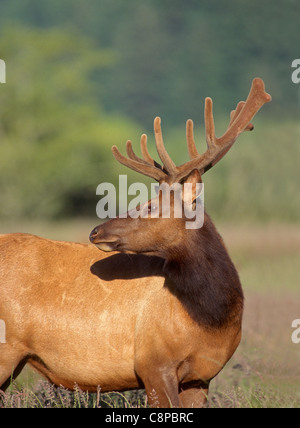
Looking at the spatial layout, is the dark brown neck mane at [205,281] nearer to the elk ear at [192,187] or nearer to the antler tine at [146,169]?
the elk ear at [192,187]

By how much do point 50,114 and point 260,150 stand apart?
15158 millimetres

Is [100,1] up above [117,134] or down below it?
above

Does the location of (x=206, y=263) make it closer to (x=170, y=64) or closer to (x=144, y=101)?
(x=144, y=101)

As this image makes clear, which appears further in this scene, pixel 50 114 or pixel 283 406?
pixel 50 114

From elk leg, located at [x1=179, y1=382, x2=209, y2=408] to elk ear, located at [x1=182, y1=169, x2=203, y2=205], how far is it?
145 centimetres

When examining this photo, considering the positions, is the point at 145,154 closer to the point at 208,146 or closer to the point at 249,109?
the point at 208,146

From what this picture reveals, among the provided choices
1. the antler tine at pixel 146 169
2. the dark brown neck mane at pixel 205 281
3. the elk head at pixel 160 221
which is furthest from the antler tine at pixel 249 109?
the dark brown neck mane at pixel 205 281

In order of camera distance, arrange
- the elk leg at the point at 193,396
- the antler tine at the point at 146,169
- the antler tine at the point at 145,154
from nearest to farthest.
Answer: the elk leg at the point at 193,396, the antler tine at the point at 146,169, the antler tine at the point at 145,154

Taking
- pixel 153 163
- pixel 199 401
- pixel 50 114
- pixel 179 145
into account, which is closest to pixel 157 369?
pixel 199 401

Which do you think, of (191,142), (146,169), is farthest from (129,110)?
(146,169)

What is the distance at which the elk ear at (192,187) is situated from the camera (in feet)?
18.6

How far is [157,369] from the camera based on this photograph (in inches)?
210

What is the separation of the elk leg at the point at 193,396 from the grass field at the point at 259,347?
0.16m

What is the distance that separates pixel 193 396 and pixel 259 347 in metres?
2.55
